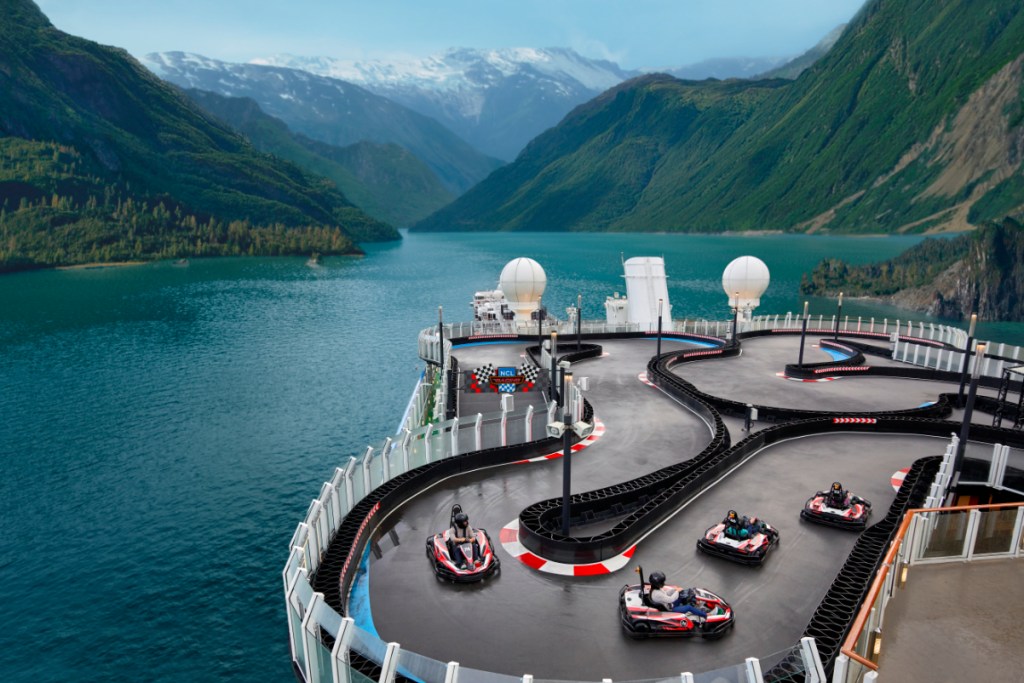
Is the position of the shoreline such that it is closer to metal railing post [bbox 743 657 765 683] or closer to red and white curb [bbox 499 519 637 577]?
red and white curb [bbox 499 519 637 577]

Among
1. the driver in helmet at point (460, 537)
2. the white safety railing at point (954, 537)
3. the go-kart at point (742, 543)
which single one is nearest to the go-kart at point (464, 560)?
the driver in helmet at point (460, 537)

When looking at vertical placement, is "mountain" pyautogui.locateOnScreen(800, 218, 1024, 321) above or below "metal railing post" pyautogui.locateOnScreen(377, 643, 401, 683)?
above

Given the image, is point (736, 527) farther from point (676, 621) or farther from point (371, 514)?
point (371, 514)

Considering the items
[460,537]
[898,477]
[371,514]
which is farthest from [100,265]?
[898,477]

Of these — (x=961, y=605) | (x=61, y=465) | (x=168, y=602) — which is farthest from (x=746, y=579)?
(x=61, y=465)

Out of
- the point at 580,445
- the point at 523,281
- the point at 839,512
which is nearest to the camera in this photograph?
the point at 839,512

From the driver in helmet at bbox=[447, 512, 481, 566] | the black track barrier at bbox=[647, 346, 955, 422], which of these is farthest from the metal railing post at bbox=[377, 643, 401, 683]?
the black track barrier at bbox=[647, 346, 955, 422]

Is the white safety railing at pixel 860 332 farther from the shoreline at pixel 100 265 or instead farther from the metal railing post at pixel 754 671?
the shoreline at pixel 100 265
